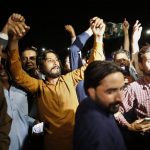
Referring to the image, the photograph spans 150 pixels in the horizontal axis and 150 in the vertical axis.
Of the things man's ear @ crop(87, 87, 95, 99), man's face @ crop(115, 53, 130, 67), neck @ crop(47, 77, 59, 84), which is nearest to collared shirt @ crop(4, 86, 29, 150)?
neck @ crop(47, 77, 59, 84)

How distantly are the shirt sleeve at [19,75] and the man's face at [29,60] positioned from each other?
0.72m

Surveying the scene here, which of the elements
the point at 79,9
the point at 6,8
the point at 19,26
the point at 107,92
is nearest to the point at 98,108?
the point at 107,92

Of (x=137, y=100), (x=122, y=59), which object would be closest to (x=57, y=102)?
(x=137, y=100)

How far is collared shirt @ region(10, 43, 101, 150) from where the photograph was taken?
3.58 meters

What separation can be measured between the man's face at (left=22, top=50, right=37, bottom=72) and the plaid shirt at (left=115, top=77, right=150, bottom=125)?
146cm

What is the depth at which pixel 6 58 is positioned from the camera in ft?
11.8

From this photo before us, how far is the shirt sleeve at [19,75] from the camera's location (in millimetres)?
3457

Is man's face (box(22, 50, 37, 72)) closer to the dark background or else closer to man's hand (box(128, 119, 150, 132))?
man's hand (box(128, 119, 150, 132))

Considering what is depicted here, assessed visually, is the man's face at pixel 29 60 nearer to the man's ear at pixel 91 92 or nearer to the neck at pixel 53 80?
the neck at pixel 53 80

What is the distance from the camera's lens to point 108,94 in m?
2.30

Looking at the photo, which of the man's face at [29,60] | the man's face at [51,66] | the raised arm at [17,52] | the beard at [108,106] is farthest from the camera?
the man's face at [29,60]

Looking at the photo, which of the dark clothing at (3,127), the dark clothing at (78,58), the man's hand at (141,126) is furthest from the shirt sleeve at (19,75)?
the man's hand at (141,126)

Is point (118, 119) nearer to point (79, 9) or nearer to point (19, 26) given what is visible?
point (19, 26)

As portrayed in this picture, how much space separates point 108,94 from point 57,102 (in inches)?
56.8
